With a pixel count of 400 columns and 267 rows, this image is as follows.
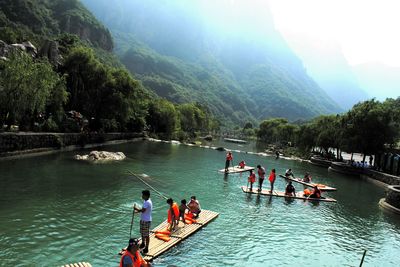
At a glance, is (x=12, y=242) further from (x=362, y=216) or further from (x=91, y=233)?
(x=362, y=216)

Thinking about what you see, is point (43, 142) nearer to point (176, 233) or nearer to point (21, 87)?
point (21, 87)

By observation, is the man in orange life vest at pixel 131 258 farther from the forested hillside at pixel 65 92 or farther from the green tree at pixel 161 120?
the green tree at pixel 161 120

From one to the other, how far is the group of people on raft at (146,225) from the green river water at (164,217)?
108 centimetres

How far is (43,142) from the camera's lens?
162 feet

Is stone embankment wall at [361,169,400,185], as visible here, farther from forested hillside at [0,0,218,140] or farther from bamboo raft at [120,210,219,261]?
forested hillside at [0,0,218,140]

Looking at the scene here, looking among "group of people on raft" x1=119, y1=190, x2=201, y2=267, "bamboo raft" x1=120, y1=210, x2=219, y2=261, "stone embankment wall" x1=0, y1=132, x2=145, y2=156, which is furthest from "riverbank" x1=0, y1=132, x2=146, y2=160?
"bamboo raft" x1=120, y1=210, x2=219, y2=261

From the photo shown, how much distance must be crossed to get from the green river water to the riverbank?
2181 mm

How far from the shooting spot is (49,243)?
700 inches

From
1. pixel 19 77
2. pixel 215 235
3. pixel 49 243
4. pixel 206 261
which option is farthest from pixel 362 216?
pixel 19 77

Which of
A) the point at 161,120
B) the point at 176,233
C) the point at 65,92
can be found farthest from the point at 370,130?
the point at 161,120

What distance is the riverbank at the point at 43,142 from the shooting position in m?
41.5

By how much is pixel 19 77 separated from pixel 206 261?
1377 inches

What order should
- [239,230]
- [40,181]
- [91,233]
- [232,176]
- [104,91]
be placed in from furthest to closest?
[104,91], [232,176], [40,181], [239,230], [91,233]

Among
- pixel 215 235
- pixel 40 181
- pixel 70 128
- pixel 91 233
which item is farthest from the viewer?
pixel 70 128
